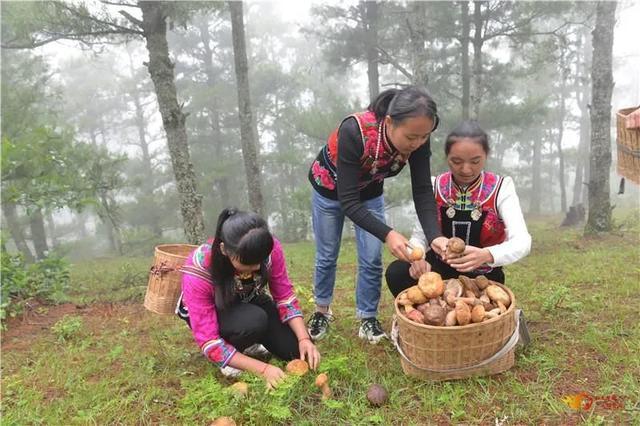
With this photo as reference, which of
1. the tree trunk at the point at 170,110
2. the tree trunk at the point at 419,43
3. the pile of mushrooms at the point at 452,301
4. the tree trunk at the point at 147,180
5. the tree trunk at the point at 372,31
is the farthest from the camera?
the tree trunk at the point at 147,180

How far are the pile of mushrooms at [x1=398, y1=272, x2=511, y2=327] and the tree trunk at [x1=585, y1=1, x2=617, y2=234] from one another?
6028 mm

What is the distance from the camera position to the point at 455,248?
2.37 metres

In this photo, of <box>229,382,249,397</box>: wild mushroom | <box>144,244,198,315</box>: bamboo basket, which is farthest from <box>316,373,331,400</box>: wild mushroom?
<box>144,244,198,315</box>: bamboo basket

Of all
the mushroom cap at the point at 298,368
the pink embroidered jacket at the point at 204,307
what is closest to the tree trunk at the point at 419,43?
the pink embroidered jacket at the point at 204,307

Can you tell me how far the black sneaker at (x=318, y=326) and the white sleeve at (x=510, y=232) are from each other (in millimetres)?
1326

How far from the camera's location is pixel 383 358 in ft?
9.20

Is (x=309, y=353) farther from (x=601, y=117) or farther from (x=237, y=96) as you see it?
(x=237, y=96)

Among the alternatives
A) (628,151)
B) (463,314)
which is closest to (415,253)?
(463,314)

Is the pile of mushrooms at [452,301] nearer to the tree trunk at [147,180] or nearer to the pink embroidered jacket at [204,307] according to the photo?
the pink embroidered jacket at [204,307]

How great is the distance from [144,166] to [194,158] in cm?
442

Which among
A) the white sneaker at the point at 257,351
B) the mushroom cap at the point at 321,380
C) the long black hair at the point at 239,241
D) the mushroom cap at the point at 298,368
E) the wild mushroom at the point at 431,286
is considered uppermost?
the long black hair at the point at 239,241

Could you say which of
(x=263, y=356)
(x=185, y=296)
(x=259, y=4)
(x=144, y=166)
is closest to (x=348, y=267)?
(x=263, y=356)

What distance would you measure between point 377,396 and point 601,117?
716 cm

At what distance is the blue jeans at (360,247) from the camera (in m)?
3.02
